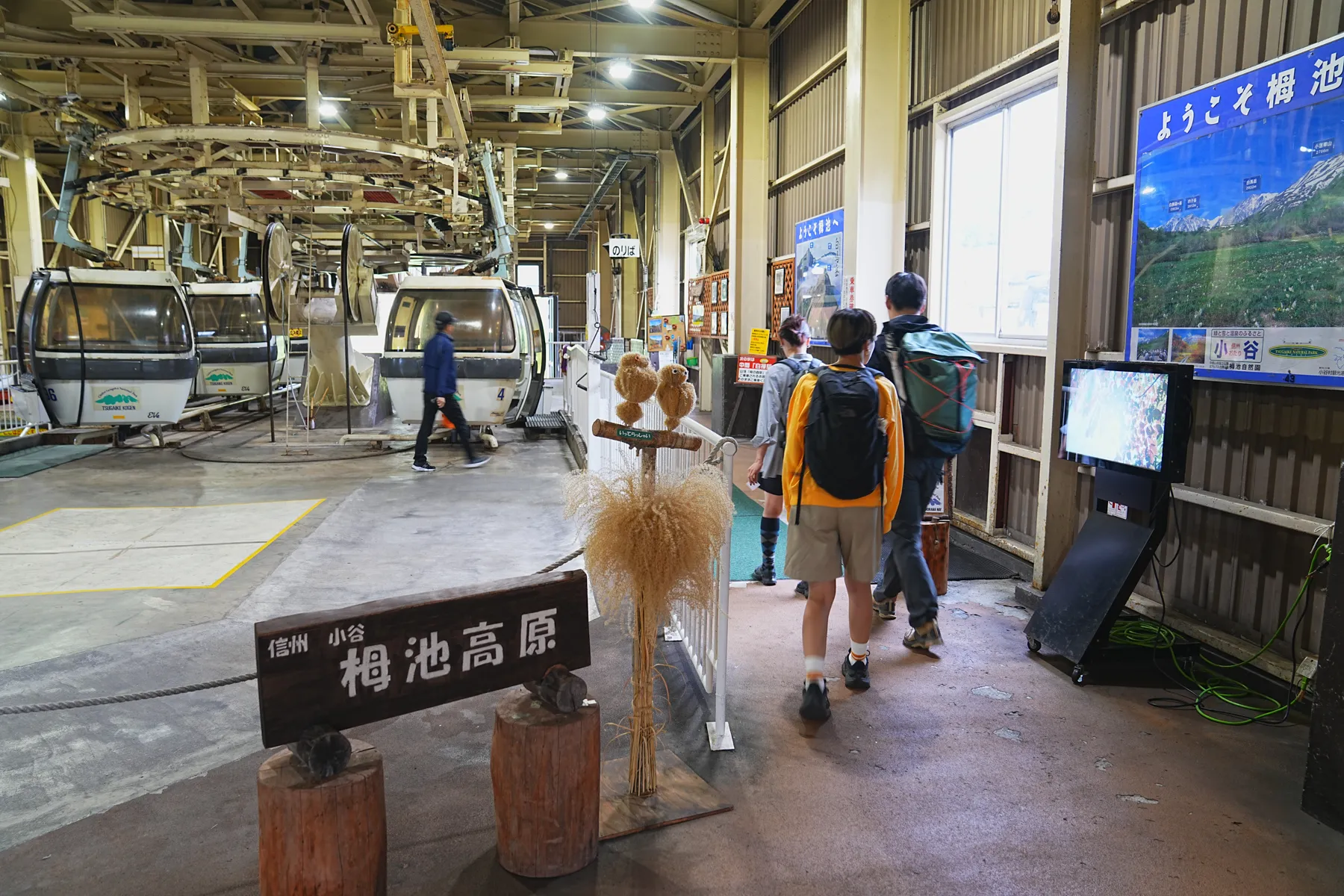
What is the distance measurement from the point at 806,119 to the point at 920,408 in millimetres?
7967

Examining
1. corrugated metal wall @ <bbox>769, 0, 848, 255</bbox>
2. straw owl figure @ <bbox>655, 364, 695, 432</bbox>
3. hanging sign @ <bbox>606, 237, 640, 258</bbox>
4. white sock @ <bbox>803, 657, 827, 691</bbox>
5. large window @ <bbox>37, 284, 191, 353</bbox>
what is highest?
corrugated metal wall @ <bbox>769, 0, 848, 255</bbox>

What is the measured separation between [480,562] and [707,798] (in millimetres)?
3713

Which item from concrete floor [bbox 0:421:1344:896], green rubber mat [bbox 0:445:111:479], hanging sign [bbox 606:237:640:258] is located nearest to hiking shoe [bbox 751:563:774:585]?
concrete floor [bbox 0:421:1344:896]

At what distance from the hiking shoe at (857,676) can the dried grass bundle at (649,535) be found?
4.75 feet

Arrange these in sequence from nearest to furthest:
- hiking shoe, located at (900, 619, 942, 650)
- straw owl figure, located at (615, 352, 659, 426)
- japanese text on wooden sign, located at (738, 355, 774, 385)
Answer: straw owl figure, located at (615, 352, 659, 426)
hiking shoe, located at (900, 619, 942, 650)
japanese text on wooden sign, located at (738, 355, 774, 385)

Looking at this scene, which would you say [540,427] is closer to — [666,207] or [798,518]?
[666,207]

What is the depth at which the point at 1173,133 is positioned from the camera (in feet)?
15.0

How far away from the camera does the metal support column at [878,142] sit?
7.51 m

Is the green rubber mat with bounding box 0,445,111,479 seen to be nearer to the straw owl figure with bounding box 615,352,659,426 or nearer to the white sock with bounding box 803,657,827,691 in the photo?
the straw owl figure with bounding box 615,352,659,426

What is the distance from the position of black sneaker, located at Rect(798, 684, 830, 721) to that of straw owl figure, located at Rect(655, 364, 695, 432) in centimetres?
147

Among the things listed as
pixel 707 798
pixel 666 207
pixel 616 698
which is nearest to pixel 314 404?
pixel 666 207

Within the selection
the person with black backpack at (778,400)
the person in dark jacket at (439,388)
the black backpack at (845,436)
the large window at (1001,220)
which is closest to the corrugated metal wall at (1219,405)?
the large window at (1001,220)

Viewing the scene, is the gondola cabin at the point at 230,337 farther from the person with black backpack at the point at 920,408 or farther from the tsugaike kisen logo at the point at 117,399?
the person with black backpack at the point at 920,408

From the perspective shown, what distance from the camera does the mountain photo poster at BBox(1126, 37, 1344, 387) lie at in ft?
12.2
